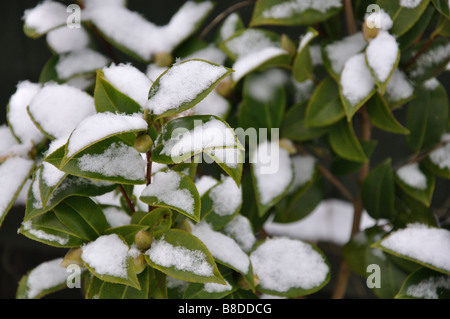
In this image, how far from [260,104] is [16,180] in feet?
1.18

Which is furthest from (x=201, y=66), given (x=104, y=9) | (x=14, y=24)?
(x=14, y=24)

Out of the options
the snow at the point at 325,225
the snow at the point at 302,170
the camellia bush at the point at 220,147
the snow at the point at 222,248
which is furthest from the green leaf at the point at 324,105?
the snow at the point at 325,225

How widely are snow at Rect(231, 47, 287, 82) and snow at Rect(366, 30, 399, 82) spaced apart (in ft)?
0.44

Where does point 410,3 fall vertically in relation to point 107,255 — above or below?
above

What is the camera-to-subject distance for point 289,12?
0.66 metres

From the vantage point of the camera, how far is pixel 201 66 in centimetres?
45

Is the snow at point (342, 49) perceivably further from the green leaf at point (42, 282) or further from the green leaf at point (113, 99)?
the green leaf at point (42, 282)

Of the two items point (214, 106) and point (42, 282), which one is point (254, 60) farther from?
point (42, 282)

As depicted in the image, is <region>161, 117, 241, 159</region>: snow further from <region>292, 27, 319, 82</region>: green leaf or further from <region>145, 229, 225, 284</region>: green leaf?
<region>292, 27, 319, 82</region>: green leaf

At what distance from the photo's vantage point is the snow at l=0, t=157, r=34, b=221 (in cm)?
53

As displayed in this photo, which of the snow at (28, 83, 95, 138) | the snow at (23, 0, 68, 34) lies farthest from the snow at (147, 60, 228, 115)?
the snow at (23, 0, 68, 34)

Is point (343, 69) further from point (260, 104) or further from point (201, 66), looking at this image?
point (201, 66)

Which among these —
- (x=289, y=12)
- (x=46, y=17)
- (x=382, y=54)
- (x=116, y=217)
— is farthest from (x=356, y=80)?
(x=46, y=17)

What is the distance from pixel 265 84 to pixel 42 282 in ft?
1.43
